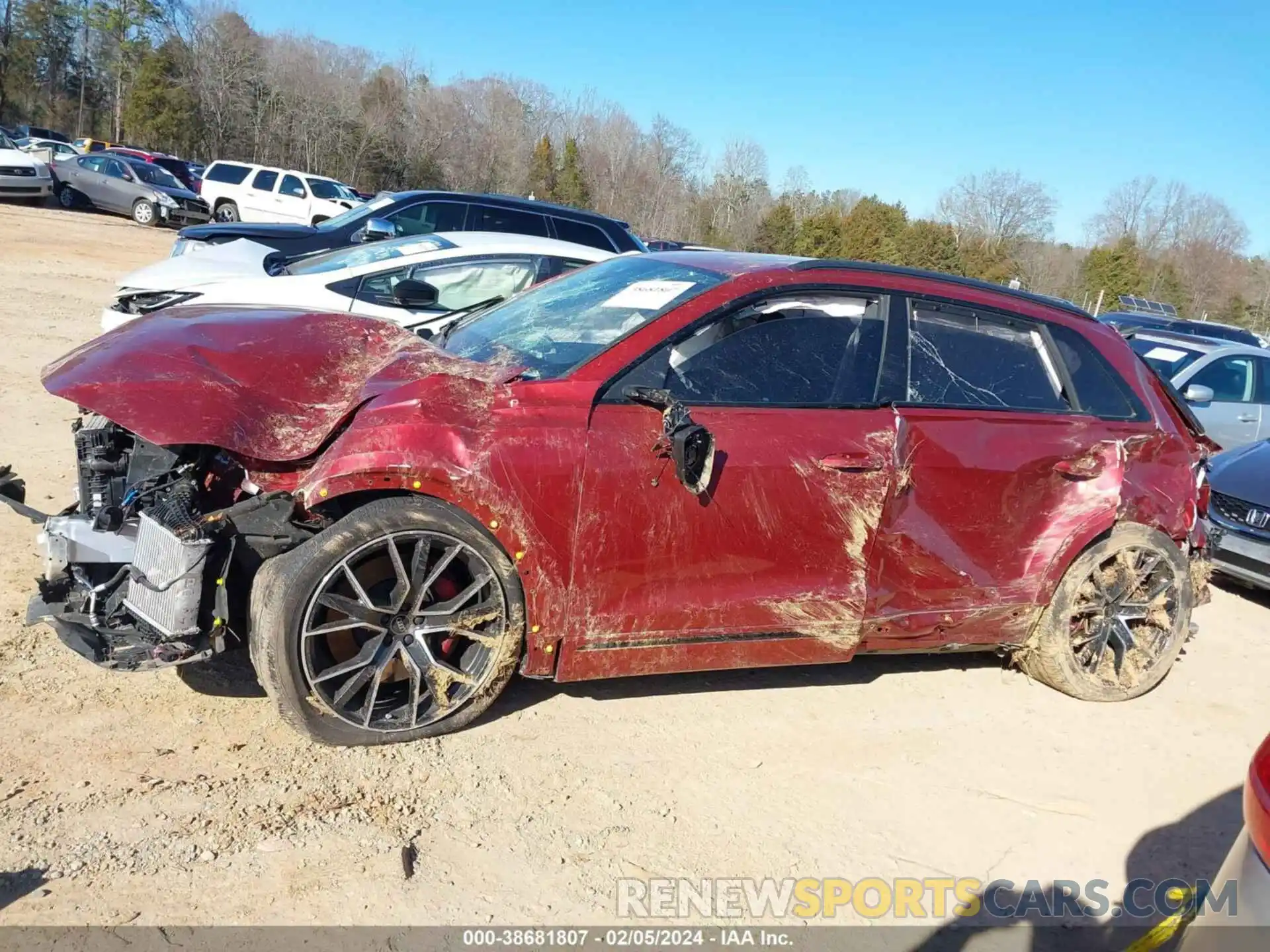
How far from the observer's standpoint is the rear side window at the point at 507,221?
12.4 m

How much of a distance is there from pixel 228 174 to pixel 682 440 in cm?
2571

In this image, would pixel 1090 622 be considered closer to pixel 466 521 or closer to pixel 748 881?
pixel 748 881

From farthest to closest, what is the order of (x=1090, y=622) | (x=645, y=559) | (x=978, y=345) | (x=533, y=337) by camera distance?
(x=1090, y=622)
(x=978, y=345)
(x=533, y=337)
(x=645, y=559)

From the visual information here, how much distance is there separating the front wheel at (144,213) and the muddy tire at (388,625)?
2607cm

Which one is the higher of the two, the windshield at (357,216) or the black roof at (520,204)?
the black roof at (520,204)

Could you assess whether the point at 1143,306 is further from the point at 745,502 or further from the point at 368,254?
the point at 745,502

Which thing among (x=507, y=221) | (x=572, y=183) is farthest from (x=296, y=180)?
(x=572, y=183)

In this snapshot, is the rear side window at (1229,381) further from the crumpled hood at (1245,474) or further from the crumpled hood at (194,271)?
the crumpled hood at (194,271)

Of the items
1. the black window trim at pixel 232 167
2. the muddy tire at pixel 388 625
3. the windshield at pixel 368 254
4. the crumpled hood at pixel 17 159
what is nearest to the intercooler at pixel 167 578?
the muddy tire at pixel 388 625

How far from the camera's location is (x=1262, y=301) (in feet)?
180

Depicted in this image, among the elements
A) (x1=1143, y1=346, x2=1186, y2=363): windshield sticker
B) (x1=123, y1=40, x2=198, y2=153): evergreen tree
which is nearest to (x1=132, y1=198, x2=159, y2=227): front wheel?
(x1=123, y1=40, x2=198, y2=153): evergreen tree

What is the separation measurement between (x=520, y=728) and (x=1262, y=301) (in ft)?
209

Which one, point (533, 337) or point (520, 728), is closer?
point (520, 728)

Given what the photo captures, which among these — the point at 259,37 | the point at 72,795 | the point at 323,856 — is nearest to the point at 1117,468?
the point at 323,856
